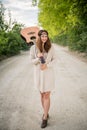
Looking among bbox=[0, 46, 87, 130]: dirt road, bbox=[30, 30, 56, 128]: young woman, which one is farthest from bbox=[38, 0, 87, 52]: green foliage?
bbox=[30, 30, 56, 128]: young woman

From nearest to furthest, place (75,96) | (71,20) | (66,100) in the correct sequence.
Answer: (66,100), (75,96), (71,20)

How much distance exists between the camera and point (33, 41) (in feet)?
20.9

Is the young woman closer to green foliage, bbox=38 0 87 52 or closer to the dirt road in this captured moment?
the dirt road

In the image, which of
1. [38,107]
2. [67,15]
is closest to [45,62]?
[38,107]

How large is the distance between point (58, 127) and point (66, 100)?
7.81ft

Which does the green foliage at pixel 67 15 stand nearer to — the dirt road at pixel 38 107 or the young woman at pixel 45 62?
the dirt road at pixel 38 107

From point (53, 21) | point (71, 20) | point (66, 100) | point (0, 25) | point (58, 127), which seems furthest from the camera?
point (0, 25)

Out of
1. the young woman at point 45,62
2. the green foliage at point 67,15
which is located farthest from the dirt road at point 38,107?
the green foliage at point 67,15

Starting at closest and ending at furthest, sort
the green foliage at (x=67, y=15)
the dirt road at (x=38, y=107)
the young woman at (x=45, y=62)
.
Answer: the young woman at (x=45, y=62) → the dirt road at (x=38, y=107) → the green foliage at (x=67, y=15)

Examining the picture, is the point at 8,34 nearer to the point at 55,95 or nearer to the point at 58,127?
the point at 55,95

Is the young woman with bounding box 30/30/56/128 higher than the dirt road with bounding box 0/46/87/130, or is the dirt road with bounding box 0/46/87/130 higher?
the young woman with bounding box 30/30/56/128

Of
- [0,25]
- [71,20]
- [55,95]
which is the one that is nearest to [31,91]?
[55,95]

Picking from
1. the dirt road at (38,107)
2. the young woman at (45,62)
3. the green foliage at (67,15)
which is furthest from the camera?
the green foliage at (67,15)

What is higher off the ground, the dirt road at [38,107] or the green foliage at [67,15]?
the green foliage at [67,15]
